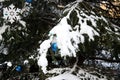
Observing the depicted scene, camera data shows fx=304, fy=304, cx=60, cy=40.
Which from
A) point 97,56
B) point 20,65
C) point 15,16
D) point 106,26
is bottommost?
point 97,56

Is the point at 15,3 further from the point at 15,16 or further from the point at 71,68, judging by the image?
the point at 71,68

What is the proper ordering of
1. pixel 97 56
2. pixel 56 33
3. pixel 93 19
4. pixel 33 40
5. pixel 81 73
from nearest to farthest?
pixel 56 33 < pixel 93 19 < pixel 81 73 < pixel 33 40 < pixel 97 56

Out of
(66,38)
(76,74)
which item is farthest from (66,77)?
(66,38)

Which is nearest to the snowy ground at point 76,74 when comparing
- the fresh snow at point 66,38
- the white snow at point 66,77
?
the white snow at point 66,77

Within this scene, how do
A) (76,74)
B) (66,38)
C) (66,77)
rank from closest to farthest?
(66,38) < (66,77) < (76,74)

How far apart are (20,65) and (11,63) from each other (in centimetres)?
12

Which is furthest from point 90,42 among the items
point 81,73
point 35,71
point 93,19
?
point 35,71

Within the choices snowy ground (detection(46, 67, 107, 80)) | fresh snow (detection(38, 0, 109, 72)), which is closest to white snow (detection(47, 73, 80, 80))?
snowy ground (detection(46, 67, 107, 80))

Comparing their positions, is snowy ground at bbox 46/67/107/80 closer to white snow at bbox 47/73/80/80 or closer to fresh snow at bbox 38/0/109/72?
white snow at bbox 47/73/80/80

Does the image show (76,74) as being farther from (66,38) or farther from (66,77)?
(66,38)

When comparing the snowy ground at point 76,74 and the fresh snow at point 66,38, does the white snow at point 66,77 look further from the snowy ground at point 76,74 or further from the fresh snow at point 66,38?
the fresh snow at point 66,38

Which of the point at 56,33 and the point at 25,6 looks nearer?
the point at 56,33

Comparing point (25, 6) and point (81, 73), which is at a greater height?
point (25, 6)

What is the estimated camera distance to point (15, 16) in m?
3.54
